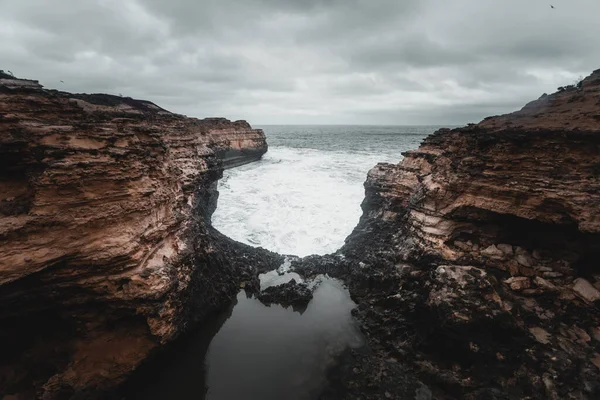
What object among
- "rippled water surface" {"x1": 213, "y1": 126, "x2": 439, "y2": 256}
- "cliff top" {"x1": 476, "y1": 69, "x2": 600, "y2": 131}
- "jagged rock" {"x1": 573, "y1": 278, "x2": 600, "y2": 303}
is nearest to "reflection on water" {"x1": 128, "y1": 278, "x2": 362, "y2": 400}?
"rippled water surface" {"x1": 213, "y1": 126, "x2": 439, "y2": 256}

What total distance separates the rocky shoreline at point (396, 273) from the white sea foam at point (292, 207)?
22.1ft

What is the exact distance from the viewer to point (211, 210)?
64.0 feet

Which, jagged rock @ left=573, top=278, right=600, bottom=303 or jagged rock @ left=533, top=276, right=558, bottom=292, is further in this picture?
jagged rock @ left=533, top=276, right=558, bottom=292

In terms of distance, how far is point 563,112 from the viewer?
9.31 m

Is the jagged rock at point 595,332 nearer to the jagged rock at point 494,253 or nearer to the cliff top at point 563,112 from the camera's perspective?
the jagged rock at point 494,253

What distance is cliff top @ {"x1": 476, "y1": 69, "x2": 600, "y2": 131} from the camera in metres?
8.30

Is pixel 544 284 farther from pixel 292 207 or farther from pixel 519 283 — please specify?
pixel 292 207

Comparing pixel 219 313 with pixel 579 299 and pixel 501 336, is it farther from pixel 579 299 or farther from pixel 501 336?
pixel 579 299

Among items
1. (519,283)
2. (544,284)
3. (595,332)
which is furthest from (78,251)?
(595,332)

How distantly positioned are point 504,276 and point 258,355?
745 centimetres

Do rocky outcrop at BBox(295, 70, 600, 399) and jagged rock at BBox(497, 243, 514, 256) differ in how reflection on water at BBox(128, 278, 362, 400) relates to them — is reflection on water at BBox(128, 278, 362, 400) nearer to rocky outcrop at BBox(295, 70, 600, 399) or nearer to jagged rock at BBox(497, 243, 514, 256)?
rocky outcrop at BBox(295, 70, 600, 399)

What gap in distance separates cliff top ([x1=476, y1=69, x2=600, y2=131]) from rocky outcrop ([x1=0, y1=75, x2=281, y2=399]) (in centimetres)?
1083

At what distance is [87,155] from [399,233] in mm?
10944

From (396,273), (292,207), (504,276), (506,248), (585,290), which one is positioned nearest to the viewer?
(585,290)
